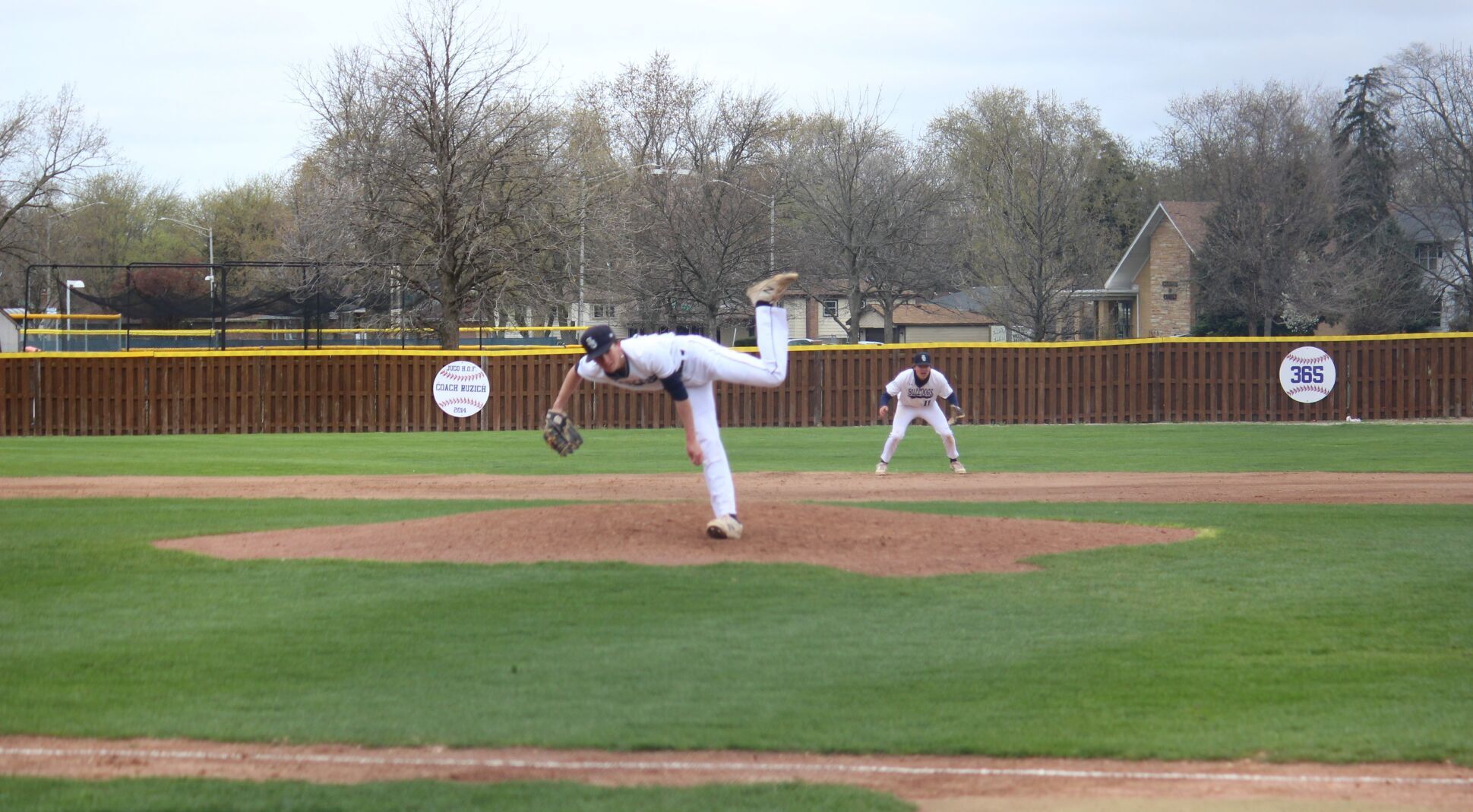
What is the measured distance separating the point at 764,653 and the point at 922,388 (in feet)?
41.0

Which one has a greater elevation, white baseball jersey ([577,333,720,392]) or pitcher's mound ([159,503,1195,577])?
white baseball jersey ([577,333,720,392])

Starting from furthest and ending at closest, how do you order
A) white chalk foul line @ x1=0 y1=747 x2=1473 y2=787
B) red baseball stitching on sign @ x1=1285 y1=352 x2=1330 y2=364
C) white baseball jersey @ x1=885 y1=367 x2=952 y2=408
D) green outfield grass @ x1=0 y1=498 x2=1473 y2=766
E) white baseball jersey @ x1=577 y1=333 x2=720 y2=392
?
red baseball stitching on sign @ x1=1285 y1=352 x2=1330 y2=364 < white baseball jersey @ x1=885 y1=367 x2=952 y2=408 < white baseball jersey @ x1=577 y1=333 x2=720 y2=392 < green outfield grass @ x1=0 y1=498 x2=1473 y2=766 < white chalk foul line @ x1=0 y1=747 x2=1473 y2=787

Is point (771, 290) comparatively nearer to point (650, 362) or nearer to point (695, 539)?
point (650, 362)

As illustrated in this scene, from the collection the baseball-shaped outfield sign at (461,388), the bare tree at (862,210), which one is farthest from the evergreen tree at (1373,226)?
the baseball-shaped outfield sign at (461,388)

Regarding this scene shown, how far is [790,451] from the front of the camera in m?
23.7

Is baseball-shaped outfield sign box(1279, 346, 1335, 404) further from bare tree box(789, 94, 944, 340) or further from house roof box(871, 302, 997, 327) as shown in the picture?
house roof box(871, 302, 997, 327)

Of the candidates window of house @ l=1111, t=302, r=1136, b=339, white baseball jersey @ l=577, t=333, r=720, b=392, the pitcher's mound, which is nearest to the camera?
white baseball jersey @ l=577, t=333, r=720, b=392

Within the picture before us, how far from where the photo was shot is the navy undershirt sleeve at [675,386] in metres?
9.93

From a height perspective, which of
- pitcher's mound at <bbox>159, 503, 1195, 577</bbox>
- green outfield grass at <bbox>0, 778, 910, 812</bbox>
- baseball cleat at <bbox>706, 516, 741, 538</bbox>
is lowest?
green outfield grass at <bbox>0, 778, 910, 812</bbox>

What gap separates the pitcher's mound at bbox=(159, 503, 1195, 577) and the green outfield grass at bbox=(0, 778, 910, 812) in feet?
15.3

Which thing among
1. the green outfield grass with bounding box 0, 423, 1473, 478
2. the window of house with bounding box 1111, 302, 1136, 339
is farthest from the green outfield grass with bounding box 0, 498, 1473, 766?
the window of house with bounding box 1111, 302, 1136, 339

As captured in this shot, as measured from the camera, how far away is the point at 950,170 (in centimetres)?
6469

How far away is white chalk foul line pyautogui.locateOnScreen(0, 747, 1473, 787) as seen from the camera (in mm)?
5508

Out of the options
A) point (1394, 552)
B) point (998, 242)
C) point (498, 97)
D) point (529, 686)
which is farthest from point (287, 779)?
point (998, 242)
